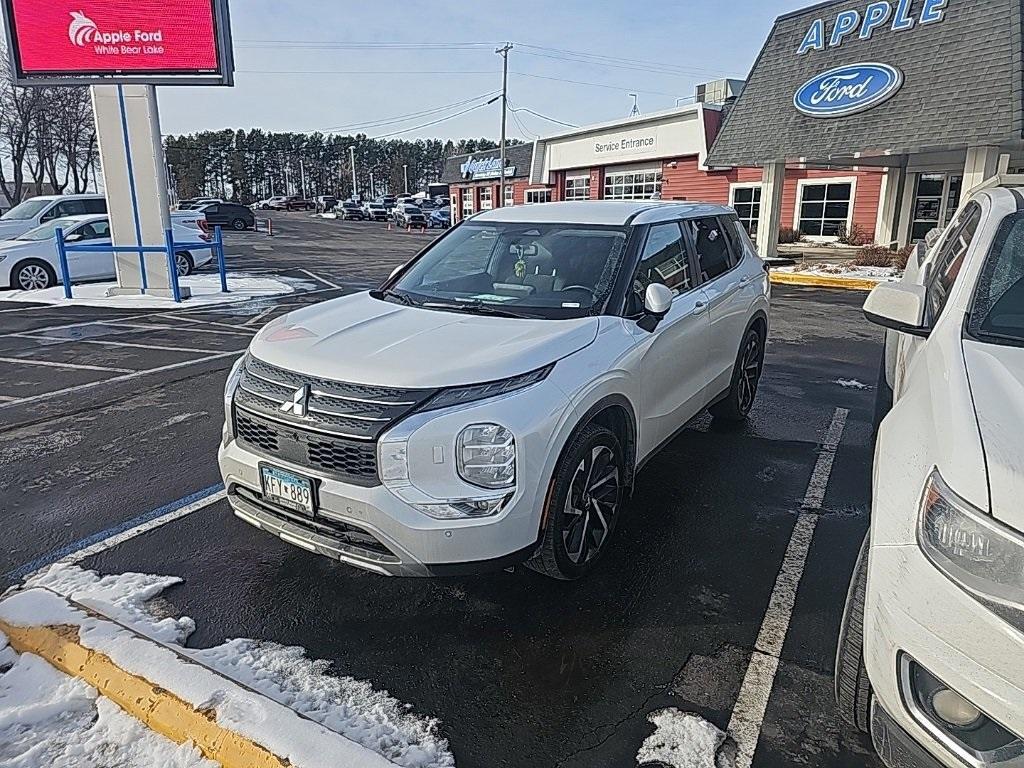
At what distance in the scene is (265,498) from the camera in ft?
10.2

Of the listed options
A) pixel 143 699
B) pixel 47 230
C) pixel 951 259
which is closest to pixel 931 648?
pixel 143 699

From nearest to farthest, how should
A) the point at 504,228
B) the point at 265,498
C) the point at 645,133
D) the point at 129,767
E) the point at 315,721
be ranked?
the point at 129,767, the point at 315,721, the point at 265,498, the point at 504,228, the point at 645,133

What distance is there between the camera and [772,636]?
303 cm

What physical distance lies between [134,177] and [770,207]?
49.7ft

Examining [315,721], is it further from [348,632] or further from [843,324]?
[843,324]

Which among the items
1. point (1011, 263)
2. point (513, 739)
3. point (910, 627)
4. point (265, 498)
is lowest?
point (513, 739)

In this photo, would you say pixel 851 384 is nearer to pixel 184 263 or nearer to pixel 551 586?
pixel 551 586

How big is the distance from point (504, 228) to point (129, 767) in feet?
11.2

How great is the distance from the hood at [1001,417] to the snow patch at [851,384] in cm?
467

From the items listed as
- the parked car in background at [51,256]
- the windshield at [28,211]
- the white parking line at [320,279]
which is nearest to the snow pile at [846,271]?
the white parking line at [320,279]

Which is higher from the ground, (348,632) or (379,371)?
(379,371)

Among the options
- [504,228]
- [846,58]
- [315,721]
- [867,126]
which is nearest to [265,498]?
[315,721]

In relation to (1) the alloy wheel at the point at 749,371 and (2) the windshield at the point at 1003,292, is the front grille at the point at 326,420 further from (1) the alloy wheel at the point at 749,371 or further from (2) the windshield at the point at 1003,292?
(1) the alloy wheel at the point at 749,371

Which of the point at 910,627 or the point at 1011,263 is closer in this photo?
the point at 910,627
